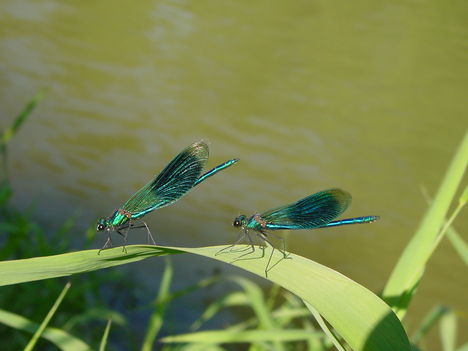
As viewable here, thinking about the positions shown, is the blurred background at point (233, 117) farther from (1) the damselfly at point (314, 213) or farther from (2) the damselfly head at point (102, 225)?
(1) the damselfly at point (314, 213)

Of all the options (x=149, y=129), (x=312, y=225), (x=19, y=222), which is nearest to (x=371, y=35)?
(x=149, y=129)

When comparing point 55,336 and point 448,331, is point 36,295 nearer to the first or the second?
point 55,336

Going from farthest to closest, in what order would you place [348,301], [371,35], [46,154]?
[371,35]
[46,154]
[348,301]

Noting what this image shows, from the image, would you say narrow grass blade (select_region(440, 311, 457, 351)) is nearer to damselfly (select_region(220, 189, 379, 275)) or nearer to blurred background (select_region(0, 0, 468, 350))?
damselfly (select_region(220, 189, 379, 275))

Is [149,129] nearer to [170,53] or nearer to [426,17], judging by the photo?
[170,53]

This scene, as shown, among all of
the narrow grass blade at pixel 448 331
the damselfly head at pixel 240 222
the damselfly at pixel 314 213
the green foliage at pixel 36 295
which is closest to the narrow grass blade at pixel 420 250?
the damselfly at pixel 314 213

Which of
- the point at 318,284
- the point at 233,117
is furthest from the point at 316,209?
the point at 233,117
